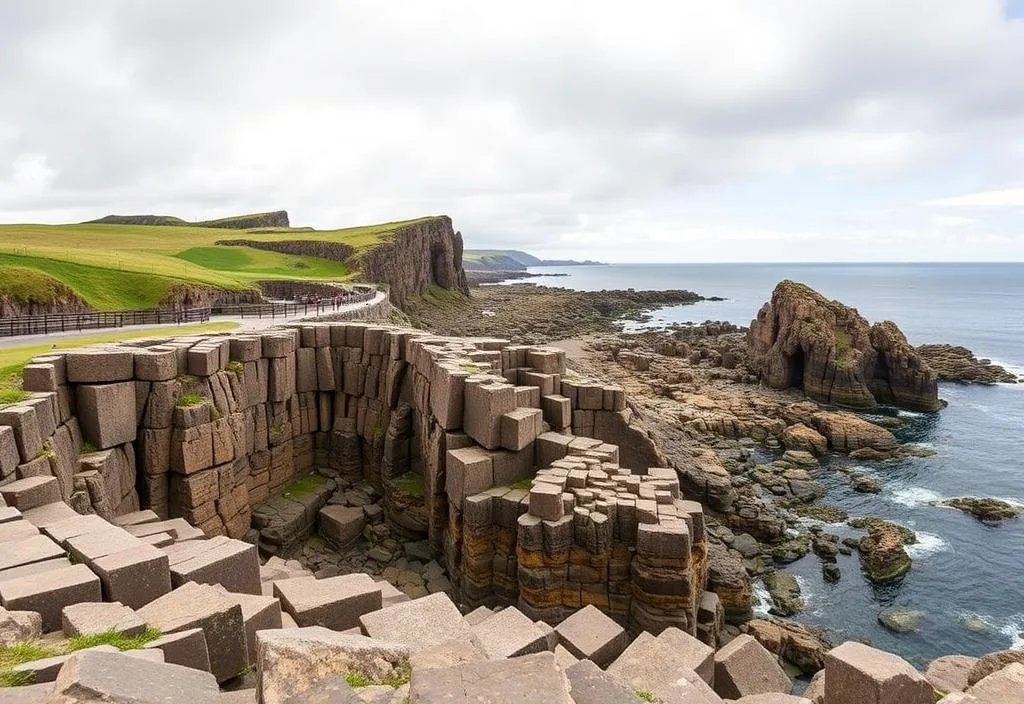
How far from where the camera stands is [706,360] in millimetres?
65250

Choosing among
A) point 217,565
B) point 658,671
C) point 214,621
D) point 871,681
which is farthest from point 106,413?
point 871,681

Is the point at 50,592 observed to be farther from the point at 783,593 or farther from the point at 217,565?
the point at 783,593

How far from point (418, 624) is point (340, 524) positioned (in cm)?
1150

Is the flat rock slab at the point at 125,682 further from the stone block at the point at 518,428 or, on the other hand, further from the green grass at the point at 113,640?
the stone block at the point at 518,428

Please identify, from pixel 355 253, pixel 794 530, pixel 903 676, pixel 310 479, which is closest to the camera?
pixel 903 676

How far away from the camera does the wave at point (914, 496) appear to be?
97.6 feet

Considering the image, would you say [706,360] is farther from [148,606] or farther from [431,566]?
[148,606]

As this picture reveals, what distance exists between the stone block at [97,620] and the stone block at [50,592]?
0.20 m

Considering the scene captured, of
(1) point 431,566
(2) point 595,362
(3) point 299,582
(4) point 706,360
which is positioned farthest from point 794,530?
(4) point 706,360

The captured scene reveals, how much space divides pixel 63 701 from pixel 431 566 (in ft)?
44.3

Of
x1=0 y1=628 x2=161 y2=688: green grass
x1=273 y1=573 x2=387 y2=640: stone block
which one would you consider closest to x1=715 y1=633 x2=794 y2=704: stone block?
x1=273 y1=573 x2=387 y2=640: stone block

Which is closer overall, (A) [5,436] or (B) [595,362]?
(A) [5,436]

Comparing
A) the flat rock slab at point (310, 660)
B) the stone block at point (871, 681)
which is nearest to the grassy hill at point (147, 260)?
the flat rock slab at point (310, 660)

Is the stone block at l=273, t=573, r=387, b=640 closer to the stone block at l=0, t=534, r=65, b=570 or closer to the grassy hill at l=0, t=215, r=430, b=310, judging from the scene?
the stone block at l=0, t=534, r=65, b=570
